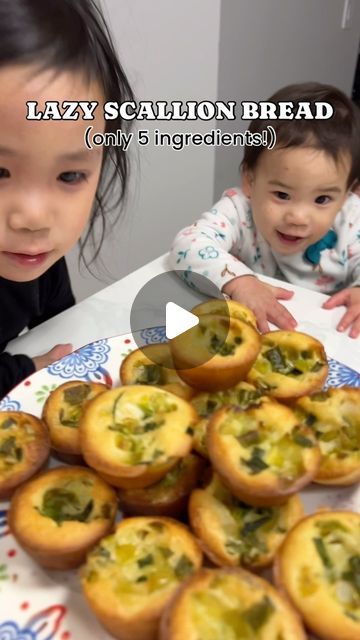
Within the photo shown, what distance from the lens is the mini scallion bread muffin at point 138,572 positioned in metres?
0.43

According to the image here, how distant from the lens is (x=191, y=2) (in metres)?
1.62

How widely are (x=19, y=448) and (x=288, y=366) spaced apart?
13.2 inches

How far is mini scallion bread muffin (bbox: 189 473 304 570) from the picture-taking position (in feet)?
1.57

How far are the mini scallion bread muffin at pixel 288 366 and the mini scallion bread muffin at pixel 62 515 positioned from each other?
0.77ft

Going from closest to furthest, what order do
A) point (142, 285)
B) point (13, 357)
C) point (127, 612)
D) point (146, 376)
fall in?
point (127, 612) → point (146, 376) → point (13, 357) → point (142, 285)

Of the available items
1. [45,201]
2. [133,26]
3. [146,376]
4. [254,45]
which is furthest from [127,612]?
[254,45]

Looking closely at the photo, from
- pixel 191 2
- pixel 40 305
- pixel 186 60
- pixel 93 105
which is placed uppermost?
pixel 191 2

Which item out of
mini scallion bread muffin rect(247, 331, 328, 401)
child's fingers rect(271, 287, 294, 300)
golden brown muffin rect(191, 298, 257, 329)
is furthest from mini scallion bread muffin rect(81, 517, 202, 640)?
child's fingers rect(271, 287, 294, 300)

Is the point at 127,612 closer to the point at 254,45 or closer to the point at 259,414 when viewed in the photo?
the point at 259,414

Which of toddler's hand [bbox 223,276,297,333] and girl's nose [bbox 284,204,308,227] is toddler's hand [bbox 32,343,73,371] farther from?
girl's nose [bbox 284,204,308,227]

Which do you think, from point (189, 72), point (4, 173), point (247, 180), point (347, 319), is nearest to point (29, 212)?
point (4, 173)

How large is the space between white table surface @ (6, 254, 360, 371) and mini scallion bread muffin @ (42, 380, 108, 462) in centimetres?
21

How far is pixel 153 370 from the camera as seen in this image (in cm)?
68

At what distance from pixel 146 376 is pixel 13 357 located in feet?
0.81
